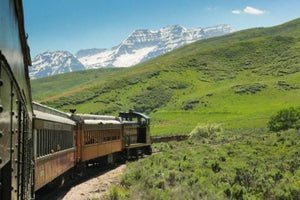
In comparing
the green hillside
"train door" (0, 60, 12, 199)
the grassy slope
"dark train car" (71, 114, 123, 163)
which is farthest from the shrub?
"train door" (0, 60, 12, 199)

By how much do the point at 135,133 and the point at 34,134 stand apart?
74.9 feet

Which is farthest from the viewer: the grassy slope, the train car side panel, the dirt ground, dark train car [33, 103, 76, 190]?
the dirt ground

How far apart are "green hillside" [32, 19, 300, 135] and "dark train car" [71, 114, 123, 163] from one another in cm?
6066

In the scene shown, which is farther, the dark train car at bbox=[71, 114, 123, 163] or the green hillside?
the green hillside

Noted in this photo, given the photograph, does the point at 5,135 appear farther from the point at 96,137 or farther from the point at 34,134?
the point at 96,137

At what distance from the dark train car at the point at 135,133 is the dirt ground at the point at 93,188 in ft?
20.0

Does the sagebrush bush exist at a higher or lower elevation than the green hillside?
lower

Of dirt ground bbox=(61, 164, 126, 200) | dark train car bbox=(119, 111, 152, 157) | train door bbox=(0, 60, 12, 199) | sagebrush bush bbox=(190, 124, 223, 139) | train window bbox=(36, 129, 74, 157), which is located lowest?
sagebrush bush bbox=(190, 124, 223, 139)

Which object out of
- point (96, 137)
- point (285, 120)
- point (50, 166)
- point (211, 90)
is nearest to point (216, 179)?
point (96, 137)

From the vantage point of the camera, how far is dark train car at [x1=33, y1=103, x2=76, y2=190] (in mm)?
10289

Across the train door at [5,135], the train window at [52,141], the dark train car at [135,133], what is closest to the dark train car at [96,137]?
the dark train car at [135,133]

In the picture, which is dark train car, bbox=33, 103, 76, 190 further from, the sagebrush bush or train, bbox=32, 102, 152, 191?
the sagebrush bush

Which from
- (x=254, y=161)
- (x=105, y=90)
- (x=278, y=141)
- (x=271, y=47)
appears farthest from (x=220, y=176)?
(x=271, y=47)

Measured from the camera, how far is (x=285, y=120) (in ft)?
201
